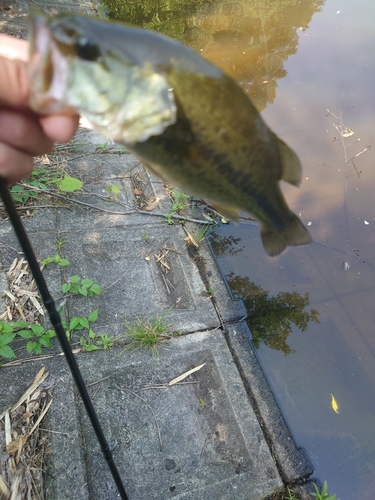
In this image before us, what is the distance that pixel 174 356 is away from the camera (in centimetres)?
277

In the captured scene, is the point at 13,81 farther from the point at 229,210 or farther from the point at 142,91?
the point at 229,210

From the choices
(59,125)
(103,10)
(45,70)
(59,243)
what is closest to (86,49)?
(45,70)

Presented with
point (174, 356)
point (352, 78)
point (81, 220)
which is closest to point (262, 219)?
point (174, 356)

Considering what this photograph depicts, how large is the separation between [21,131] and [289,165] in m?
0.96

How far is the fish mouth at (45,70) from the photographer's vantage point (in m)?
1.07

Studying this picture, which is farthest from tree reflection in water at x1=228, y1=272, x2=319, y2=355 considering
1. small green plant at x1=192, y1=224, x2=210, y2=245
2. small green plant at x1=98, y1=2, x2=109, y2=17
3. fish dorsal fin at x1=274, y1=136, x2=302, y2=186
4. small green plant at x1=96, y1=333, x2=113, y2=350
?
small green plant at x1=98, y1=2, x2=109, y2=17

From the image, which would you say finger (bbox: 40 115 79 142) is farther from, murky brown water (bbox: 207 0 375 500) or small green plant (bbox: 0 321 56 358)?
murky brown water (bbox: 207 0 375 500)

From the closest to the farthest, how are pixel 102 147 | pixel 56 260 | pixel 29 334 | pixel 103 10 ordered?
pixel 29 334 → pixel 56 260 → pixel 102 147 → pixel 103 10

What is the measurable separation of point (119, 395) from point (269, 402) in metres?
1.06

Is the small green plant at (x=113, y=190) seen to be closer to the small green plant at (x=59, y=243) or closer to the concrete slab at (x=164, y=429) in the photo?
the small green plant at (x=59, y=243)

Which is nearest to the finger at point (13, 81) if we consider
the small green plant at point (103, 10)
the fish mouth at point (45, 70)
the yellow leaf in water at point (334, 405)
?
the fish mouth at point (45, 70)

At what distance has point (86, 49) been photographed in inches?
43.3

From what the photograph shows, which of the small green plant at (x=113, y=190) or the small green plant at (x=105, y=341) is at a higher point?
the small green plant at (x=113, y=190)

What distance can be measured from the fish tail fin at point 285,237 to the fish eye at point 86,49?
3.01ft
